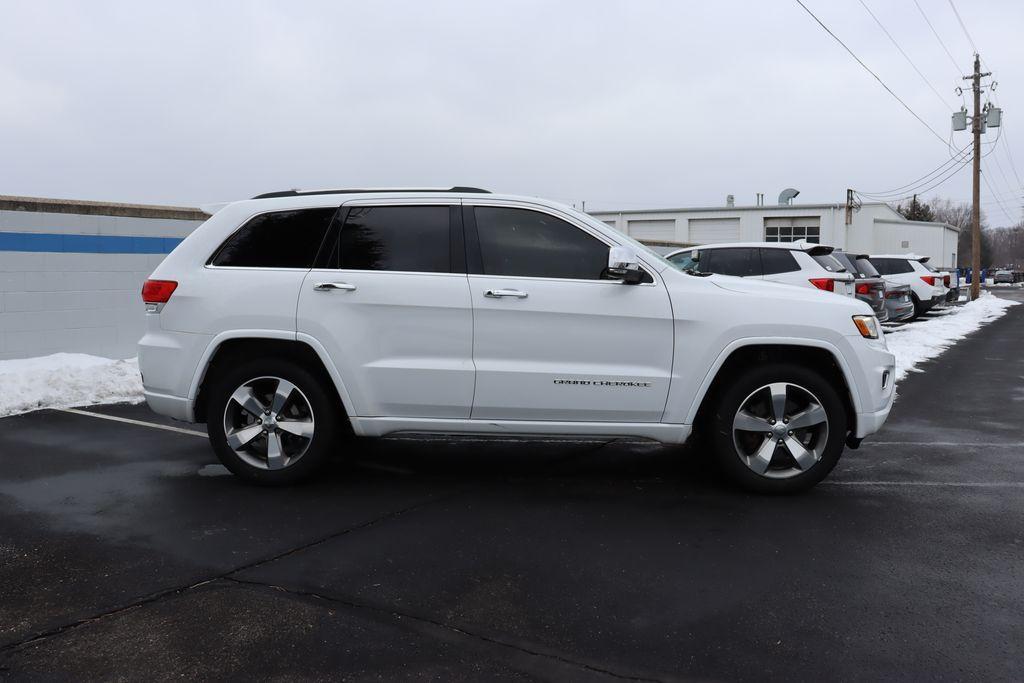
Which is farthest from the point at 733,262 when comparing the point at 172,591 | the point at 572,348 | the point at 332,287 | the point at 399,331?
the point at 172,591

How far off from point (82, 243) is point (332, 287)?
20.3ft

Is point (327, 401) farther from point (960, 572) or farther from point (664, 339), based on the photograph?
point (960, 572)

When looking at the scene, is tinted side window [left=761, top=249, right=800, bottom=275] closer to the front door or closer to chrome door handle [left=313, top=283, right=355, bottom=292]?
the front door

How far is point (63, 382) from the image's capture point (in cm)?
841

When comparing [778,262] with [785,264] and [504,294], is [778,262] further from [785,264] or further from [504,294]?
[504,294]

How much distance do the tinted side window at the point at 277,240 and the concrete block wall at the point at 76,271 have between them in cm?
518

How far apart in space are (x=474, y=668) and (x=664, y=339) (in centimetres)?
260

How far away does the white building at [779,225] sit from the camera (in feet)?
150

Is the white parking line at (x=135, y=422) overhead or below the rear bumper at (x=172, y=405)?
below

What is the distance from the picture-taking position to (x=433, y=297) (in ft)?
16.5

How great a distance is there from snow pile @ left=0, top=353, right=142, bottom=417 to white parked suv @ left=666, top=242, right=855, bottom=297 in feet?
24.3

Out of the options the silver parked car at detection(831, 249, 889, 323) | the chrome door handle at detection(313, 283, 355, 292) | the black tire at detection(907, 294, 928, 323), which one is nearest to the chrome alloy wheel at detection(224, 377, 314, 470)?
the chrome door handle at detection(313, 283, 355, 292)

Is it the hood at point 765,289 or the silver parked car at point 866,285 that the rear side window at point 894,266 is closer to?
the silver parked car at point 866,285

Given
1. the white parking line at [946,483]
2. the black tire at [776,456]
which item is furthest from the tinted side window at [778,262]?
the black tire at [776,456]
